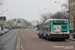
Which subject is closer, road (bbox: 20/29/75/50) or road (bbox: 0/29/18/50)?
road (bbox: 20/29/75/50)

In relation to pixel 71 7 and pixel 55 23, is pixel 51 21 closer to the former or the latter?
pixel 55 23

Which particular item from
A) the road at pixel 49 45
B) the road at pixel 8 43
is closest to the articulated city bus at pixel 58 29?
the road at pixel 49 45

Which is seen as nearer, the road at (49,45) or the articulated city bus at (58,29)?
the road at (49,45)

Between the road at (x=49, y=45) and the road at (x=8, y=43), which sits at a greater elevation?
the road at (x=49, y=45)

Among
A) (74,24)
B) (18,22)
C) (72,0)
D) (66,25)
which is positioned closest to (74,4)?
(72,0)

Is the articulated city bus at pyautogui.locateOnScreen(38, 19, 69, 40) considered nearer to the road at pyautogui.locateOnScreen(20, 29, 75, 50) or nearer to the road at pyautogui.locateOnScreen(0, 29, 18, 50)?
the road at pyautogui.locateOnScreen(20, 29, 75, 50)

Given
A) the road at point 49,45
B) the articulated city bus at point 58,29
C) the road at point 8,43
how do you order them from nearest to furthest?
1. the road at point 49,45
2. the road at point 8,43
3. the articulated city bus at point 58,29

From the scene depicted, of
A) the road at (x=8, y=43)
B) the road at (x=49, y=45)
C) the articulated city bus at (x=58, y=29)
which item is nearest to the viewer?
the road at (x=49, y=45)

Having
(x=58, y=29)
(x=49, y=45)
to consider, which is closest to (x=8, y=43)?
(x=58, y=29)

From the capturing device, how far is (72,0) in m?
53.5

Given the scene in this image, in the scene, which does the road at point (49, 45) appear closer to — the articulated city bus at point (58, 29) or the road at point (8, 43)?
the articulated city bus at point (58, 29)

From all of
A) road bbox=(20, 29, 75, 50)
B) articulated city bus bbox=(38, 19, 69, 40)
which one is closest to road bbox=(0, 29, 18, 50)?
road bbox=(20, 29, 75, 50)

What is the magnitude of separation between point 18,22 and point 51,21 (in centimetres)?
17981

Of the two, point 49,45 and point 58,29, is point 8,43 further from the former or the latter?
point 49,45
